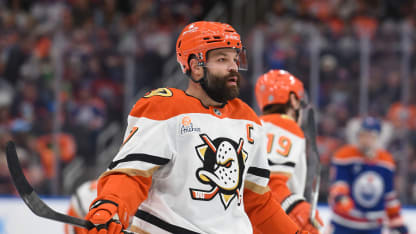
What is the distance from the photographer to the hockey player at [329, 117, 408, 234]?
5.01 metres

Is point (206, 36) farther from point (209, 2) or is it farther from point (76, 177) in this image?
point (209, 2)

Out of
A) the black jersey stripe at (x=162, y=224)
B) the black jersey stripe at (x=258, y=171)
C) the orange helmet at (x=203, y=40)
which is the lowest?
the black jersey stripe at (x=162, y=224)

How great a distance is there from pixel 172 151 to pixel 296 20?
571 cm

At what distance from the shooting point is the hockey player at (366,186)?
5008 mm

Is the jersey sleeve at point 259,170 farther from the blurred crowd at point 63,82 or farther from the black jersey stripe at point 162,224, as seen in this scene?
the blurred crowd at point 63,82

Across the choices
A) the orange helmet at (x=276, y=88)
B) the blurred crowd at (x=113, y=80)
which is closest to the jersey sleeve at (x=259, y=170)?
the orange helmet at (x=276, y=88)

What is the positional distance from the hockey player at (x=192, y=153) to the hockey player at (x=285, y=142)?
0.65 meters

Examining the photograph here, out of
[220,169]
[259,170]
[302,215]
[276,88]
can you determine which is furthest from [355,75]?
[220,169]

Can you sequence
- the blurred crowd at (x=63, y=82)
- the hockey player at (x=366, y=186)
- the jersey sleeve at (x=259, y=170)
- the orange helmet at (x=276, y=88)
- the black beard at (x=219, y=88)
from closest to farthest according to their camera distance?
the black beard at (x=219, y=88), the jersey sleeve at (x=259, y=170), the orange helmet at (x=276, y=88), the hockey player at (x=366, y=186), the blurred crowd at (x=63, y=82)

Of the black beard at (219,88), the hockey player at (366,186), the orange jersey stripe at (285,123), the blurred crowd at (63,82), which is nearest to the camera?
the black beard at (219,88)

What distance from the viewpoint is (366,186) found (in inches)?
200

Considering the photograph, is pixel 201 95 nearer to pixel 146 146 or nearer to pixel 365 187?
pixel 146 146

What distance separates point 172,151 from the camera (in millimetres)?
1918

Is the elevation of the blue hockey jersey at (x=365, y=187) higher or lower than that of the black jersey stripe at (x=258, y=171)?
lower
